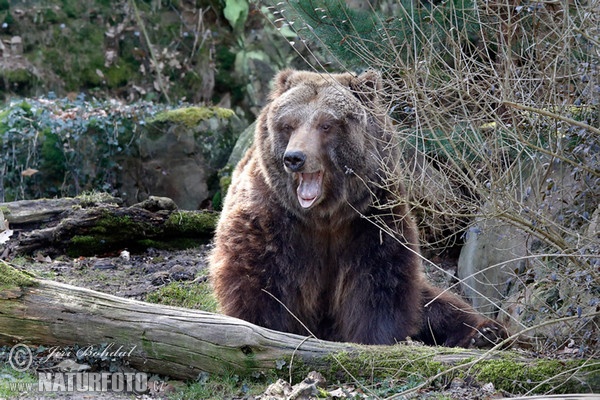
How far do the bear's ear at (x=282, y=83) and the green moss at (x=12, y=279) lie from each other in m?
2.54

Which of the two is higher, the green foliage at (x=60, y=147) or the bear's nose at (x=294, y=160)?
the bear's nose at (x=294, y=160)

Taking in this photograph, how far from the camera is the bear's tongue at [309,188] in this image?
6090mm

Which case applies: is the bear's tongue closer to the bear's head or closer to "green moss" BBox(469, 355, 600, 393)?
the bear's head

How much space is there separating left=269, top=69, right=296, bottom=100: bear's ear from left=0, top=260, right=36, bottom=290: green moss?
2.54 meters

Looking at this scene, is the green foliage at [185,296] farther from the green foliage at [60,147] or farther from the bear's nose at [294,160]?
the green foliage at [60,147]

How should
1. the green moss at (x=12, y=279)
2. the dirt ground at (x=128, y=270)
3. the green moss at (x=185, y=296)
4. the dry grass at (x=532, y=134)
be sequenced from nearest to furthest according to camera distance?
the dry grass at (x=532, y=134) < the green moss at (x=12, y=279) < the green moss at (x=185, y=296) < the dirt ground at (x=128, y=270)

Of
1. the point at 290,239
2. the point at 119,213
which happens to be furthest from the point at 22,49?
the point at 290,239

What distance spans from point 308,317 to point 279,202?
3.15 ft

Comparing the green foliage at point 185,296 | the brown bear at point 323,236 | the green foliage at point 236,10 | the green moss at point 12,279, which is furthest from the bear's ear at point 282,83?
the green foliage at point 236,10

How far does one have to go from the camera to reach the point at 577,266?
487cm

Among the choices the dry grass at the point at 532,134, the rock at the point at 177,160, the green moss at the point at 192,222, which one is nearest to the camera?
the dry grass at the point at 532,134

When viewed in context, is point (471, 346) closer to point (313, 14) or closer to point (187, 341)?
point (187, 341)

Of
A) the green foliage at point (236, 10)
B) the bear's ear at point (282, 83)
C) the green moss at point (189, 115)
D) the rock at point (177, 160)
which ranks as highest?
the bear's ear at point (282, 83)

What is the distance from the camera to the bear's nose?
586 cm
